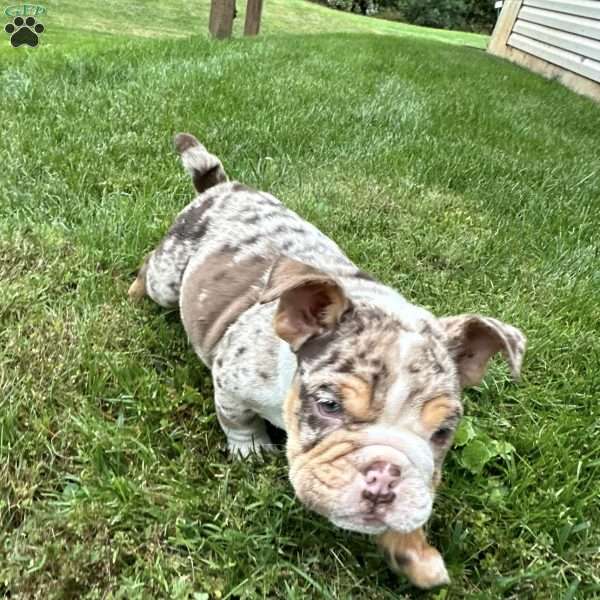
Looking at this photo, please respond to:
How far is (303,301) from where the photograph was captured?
2.70 metres

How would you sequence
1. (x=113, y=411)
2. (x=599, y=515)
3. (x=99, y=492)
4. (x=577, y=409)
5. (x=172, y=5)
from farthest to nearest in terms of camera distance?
(x=172, y=5)
(x=577, y=409)
(x=113, y=411)
(x=599, y=515)
(x=99, y=492)

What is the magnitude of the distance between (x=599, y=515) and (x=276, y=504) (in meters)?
1.49

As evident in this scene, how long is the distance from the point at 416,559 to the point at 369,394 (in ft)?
2.41

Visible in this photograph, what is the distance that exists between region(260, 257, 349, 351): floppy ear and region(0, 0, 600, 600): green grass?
732 millimetres

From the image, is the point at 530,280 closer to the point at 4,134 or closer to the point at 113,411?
the point at 113,411

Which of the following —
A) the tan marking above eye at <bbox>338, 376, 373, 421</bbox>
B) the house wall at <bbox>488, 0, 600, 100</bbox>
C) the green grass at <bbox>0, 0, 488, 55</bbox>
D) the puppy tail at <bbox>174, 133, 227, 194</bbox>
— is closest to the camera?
the tan marking above eye at <bbox>338, 376, 373, 421</bbox>

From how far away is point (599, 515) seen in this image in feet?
10.3

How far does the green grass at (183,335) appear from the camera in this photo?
8.92 ft

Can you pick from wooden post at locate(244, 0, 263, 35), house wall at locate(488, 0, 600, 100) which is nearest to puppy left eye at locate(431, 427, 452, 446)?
house wall at locate(488, 0, 600, 100)

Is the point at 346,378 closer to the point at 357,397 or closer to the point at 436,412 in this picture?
the point at 357,397

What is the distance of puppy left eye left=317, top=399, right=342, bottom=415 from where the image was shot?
2.43m

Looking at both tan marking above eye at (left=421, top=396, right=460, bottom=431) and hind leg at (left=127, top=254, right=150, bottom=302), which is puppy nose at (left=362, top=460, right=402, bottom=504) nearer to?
tan marking above eye at (left=421, top=396, right=460, bottom=431)

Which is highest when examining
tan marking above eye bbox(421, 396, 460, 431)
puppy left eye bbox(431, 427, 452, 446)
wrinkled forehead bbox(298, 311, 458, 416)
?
wrinkled forehead bbox(298, 311, 458, 416)

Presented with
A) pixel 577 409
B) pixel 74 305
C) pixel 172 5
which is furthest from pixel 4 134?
pixel 172 5
